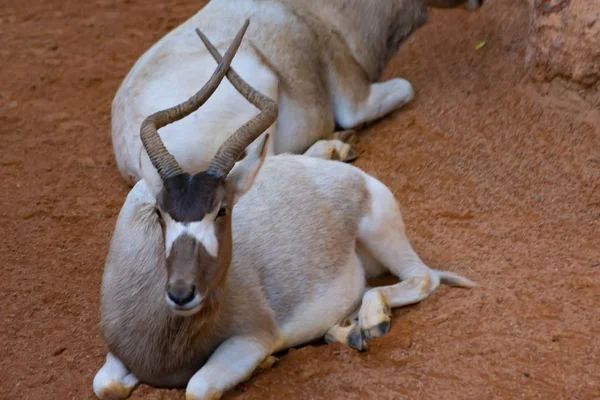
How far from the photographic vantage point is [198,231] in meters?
3.93

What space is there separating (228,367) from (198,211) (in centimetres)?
84

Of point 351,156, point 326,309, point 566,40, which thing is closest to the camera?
point 326,309

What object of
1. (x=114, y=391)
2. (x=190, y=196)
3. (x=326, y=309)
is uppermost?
(x=190, y=196)

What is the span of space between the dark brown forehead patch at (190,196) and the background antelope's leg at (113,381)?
0.96 meters

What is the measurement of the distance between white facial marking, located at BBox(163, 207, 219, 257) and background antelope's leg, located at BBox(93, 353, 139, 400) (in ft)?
2.76

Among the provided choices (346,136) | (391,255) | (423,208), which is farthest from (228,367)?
(346,136)

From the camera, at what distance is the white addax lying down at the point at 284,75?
6105 millimetres

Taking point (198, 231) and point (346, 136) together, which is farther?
point (346, 136)

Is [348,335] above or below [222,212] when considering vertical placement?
below

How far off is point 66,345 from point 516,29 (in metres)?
4.73

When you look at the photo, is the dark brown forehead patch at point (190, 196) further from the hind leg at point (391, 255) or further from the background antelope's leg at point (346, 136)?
the background antelope's leg at point (346, 136)

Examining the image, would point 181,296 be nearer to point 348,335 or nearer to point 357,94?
point 348,335

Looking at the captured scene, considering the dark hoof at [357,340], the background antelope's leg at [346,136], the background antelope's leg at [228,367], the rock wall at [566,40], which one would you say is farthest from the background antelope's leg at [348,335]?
the rock wall at [566,40]

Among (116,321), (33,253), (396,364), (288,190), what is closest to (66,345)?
(116,321)
